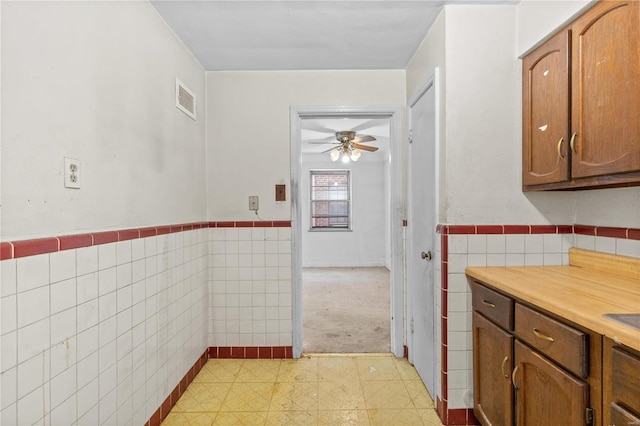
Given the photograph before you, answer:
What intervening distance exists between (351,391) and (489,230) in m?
1.31

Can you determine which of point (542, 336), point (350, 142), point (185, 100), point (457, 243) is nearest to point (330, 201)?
point (350, 142)

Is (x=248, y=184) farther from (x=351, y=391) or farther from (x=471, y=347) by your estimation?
(x=471, y=347)

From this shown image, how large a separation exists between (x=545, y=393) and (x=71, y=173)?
1.86 metres

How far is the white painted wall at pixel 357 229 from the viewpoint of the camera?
6.45 m

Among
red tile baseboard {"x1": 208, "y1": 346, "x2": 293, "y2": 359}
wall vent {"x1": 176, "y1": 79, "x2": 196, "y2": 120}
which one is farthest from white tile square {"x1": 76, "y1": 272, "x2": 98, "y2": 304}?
red tile baseboard {"x1": 208, "y1": 346, "x2": 293, "y2": 359}

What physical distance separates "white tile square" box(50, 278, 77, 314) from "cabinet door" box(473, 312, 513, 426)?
169 cm

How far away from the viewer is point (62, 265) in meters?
1.11

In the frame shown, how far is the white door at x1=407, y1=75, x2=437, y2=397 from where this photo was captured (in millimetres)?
1962

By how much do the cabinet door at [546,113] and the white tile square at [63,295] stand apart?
2042 mm

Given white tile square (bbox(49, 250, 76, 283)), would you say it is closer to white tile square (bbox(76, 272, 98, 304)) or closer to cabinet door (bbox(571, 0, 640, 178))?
white tile square (bbox(76, 272, 98, 304))

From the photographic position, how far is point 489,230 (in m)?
1.76

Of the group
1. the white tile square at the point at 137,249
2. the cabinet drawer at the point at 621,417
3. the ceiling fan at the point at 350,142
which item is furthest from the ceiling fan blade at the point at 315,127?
the cabinet drawer at the point at 621,417

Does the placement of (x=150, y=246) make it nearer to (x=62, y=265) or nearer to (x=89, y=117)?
(x=62, y=265)

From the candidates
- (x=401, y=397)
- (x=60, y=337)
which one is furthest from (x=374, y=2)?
(x=401, y=397)
